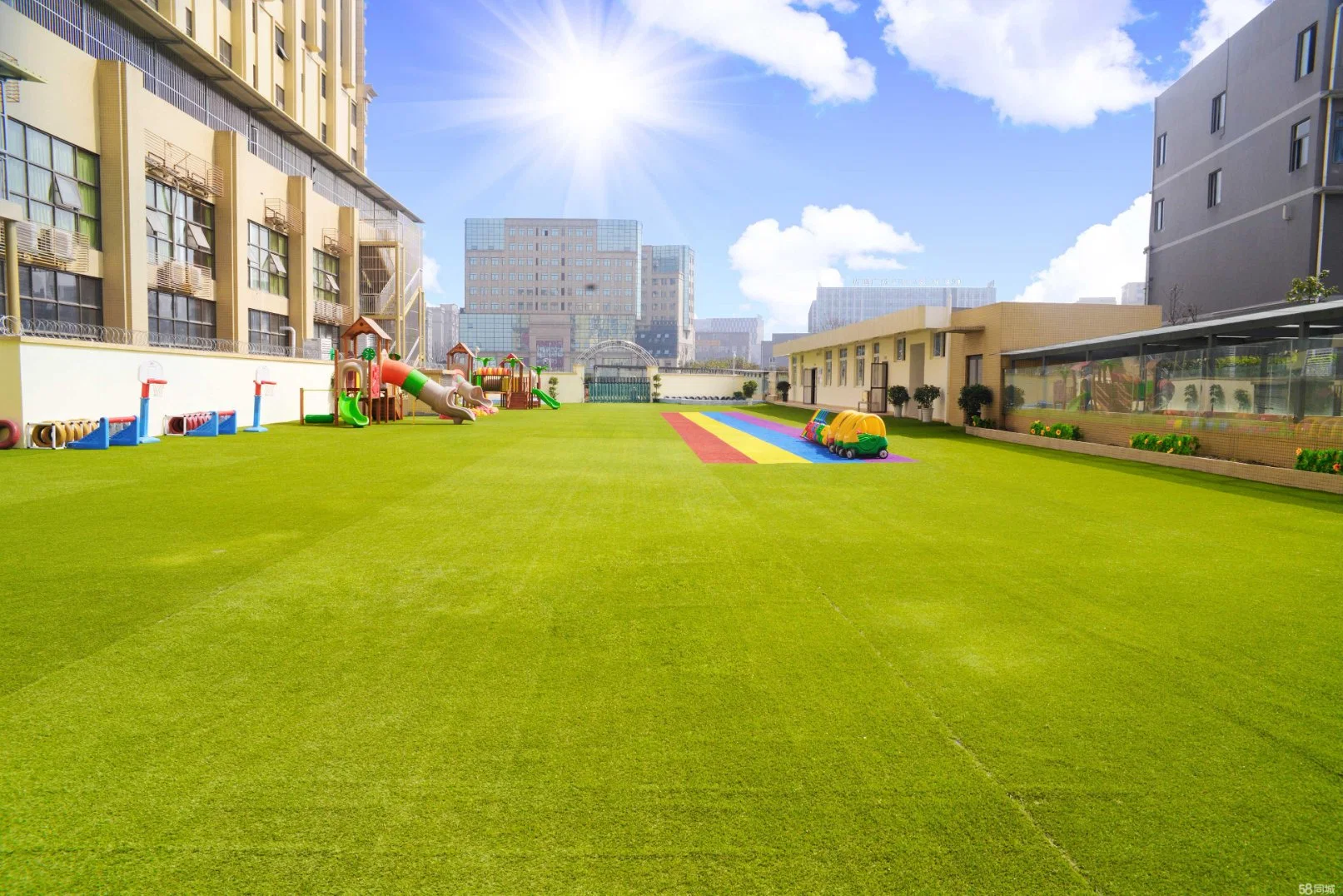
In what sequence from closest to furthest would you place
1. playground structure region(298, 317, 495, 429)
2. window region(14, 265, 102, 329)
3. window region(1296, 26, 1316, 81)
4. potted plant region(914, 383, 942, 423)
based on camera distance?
1. window region(14, 265, 102, 329)
2. playground structure region(298, 317, 495, 429)
3. window region(1296, 26, 1316, 81)
4. potted plant region(914, 383, 942, 423)

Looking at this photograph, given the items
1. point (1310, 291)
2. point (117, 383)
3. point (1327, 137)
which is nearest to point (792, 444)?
point (117, 383)

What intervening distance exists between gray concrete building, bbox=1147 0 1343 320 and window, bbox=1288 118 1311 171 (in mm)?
38

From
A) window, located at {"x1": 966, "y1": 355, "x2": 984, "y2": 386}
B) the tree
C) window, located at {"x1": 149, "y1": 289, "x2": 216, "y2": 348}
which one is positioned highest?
the tree

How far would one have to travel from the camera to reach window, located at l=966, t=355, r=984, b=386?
88.8 ft

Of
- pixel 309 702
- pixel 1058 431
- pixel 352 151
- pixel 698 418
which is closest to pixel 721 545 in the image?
Result: pixel 309 702

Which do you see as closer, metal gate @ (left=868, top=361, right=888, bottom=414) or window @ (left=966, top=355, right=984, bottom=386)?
window @ (left=966, top=355, right=984, bottom=386)

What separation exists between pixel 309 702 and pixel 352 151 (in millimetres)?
54709

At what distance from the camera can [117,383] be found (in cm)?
1827

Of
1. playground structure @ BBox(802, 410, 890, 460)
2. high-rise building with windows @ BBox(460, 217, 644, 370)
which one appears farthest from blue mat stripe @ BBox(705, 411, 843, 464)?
high-rise building with windows @ BBox(460, 217, 644, 370)

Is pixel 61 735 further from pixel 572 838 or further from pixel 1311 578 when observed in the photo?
pixel 1311 578

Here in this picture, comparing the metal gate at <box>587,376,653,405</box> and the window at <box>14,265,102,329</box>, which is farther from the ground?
the window at <box>14,265,102,329</box>

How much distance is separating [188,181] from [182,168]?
1.85ft

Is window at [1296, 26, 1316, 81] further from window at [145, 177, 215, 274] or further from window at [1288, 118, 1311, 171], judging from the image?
window at [145, 177, 215, 274]

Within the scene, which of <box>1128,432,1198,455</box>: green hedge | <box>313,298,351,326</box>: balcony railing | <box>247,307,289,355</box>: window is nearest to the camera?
<box>1128,432,1198,455</box>: green hedge
